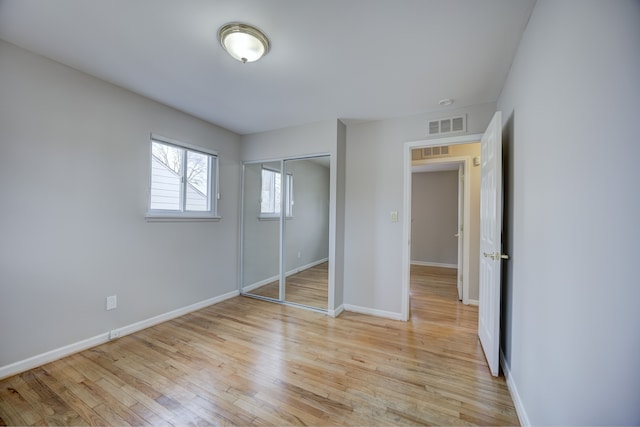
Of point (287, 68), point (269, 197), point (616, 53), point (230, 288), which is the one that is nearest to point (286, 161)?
point (269, 197)

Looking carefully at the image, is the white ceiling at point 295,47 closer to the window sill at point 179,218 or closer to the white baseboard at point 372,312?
the window sill at point 179,218

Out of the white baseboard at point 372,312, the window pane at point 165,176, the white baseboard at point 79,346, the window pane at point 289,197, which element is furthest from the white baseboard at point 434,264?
the window pane at point 165,176

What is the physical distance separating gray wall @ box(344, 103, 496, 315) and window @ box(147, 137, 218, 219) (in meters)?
1.98

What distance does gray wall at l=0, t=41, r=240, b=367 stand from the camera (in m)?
1.92

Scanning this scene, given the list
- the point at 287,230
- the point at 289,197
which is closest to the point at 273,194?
the point at 289,197

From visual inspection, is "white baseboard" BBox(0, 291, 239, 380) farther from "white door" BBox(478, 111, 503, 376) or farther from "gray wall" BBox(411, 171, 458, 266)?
"gray wall" BBox(411, 171, 458, 266)

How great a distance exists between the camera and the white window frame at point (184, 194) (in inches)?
110

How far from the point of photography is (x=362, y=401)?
1.70 m

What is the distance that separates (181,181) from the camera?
317 centimetres

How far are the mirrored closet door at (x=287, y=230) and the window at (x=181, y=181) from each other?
585 millimetres

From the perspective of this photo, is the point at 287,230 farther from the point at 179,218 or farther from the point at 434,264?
the point at 434,264

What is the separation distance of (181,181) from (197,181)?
24cm

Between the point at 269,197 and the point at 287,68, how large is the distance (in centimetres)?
199

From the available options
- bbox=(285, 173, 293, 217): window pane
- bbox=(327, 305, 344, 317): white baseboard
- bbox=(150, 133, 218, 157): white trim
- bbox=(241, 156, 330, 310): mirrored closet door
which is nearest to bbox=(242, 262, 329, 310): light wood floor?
bbox=(241, 156, 330, 310): mirrored closet door
